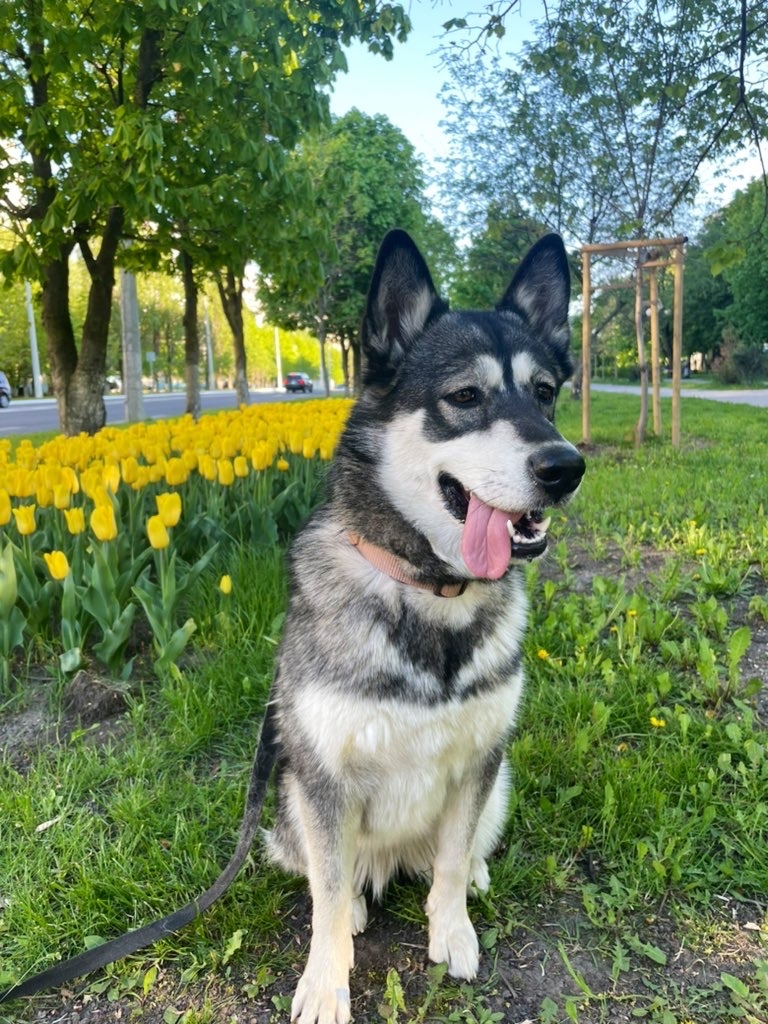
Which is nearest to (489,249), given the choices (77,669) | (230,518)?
(230,518)

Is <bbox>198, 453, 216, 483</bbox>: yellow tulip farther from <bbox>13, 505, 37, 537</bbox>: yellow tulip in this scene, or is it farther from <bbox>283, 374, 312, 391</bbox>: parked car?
<bbox>283, 374, 312, 391</bbox>: parked car

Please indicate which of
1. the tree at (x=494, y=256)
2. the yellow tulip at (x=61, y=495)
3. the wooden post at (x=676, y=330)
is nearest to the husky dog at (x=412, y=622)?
the yellow tulip at (x=61, y=495)

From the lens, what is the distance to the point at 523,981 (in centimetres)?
191

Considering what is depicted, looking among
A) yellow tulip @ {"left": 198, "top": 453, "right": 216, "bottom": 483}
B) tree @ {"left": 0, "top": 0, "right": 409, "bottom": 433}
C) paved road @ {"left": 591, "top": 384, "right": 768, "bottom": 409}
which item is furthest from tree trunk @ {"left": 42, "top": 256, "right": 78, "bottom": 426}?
paved road @ {"left": 591, "top": 384, "right": 768, "bottom": 409}

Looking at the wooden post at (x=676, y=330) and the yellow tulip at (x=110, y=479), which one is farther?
the wooden post at (x=676, y=330)

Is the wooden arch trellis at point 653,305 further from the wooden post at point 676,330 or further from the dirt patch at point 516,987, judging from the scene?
the dirt patch at point 516,987

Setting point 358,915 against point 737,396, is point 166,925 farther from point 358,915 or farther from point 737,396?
point 737,396

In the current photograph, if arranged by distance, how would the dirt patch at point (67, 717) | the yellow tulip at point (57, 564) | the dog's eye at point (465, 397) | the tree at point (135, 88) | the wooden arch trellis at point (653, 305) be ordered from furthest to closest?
the wooden arch trellis at point (653, 305) → the tree at point (135, 88) → the yellow tulip at point (57, 564) → the dirt patch at point (67, 717) → the dog's eye at point (465, 397)

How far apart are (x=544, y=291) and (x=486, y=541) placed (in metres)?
1.18

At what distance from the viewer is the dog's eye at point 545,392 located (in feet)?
7.52

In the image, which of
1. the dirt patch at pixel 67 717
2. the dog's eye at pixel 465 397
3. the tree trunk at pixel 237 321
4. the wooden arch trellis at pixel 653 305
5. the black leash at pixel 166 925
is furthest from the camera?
the tree trunk at pixel 237 321

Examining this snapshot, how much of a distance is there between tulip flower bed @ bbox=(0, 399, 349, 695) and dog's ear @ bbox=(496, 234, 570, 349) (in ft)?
3.25

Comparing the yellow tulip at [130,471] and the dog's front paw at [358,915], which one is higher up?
the yellow tulip at [130,471]

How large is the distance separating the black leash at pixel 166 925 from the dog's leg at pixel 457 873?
600mm
